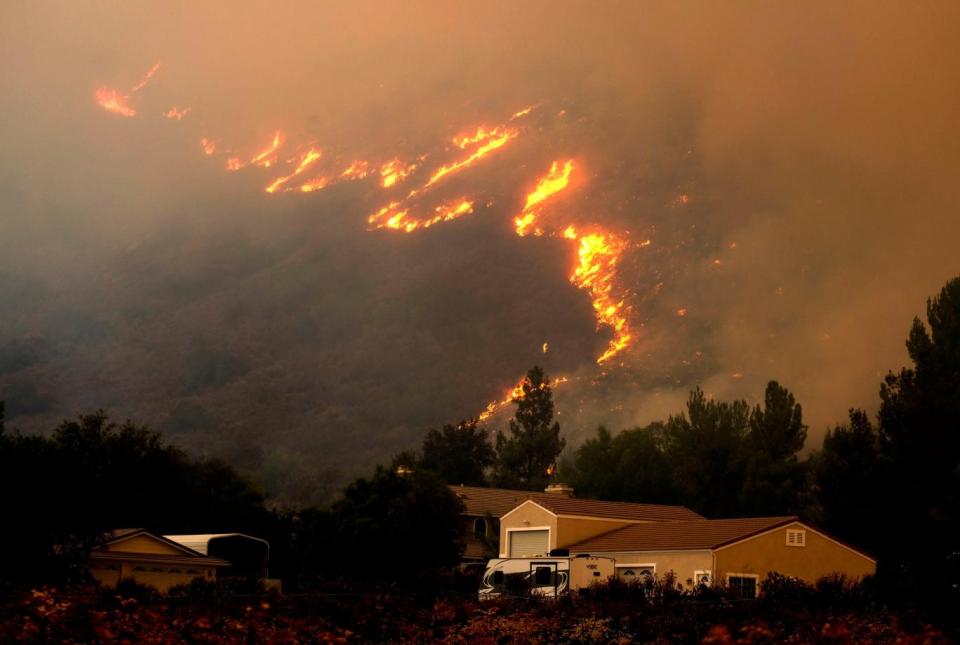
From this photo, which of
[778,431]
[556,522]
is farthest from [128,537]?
[778,431]

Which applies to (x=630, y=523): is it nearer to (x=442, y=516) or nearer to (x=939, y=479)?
(x=442, y=516)

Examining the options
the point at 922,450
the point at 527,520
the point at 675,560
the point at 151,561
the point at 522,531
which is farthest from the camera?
the point at 922,450

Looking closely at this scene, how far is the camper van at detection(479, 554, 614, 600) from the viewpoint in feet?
133

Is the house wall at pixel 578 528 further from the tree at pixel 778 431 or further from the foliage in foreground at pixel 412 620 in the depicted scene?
the tree at pixel 778 431

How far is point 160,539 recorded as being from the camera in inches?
1907

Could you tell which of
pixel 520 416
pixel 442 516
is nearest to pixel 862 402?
pixel 520 416

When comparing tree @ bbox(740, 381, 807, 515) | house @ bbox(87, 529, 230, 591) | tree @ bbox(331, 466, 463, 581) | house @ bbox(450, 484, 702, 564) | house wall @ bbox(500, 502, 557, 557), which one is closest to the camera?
house @ bbox(87, 529, 230, 591)

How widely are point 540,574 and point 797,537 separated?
11.7 meters

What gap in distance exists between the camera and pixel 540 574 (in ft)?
138

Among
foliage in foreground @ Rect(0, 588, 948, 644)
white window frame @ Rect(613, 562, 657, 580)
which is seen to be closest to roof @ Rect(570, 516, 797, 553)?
white window frame @ Rect(613, 562, 657, 580)

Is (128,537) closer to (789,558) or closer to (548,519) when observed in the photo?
(548,519)

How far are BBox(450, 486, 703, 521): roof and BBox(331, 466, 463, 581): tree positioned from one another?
465cm

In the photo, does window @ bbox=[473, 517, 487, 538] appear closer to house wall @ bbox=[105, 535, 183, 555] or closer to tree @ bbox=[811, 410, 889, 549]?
tree @ bbox=[811, 410, 889, 549]

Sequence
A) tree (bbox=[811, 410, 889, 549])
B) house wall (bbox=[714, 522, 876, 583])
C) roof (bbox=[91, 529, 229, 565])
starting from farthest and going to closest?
tree (bbox=[811, 410, 889, 549]), roof (bbox=[91, 529, 229, 565]), house wall (bbox=[714, 522, 876, 583])
